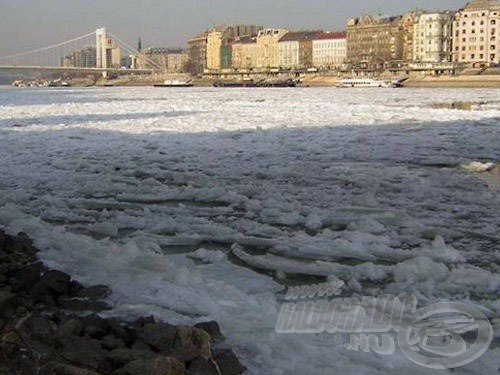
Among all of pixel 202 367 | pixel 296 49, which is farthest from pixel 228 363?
pixel 296 49

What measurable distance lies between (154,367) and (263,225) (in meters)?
3.03

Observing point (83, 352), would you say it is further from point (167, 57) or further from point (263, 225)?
point (167, 57)

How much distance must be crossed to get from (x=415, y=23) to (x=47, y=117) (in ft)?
332

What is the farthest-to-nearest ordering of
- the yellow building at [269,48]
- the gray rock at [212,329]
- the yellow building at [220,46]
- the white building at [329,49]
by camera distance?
the yellow building at [220,46] < the yellow building at [269,48] < the white building at [329,49] < the gray rock at [212,329]

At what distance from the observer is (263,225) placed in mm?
5469

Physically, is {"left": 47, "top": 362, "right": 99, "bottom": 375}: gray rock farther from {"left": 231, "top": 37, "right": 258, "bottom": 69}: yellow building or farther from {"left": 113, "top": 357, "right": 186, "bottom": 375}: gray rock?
{"left": 231, "top": 37, "right": 258, "bottom": 69}: yellow building

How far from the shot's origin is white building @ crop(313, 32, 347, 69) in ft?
398

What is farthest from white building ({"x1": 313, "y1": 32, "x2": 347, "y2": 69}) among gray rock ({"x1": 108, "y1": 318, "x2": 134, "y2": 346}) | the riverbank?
gray rock ({"x1": 108, "y1": 318, "x2": 134, "y2": 346})

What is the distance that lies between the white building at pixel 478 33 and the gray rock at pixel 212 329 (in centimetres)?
10435

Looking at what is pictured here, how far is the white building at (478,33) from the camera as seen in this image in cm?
10156

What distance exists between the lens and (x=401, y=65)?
332 ft

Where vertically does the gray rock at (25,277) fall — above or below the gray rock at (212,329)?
above

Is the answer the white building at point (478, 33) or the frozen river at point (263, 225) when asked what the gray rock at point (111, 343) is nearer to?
the frozen river at point (263, 225)

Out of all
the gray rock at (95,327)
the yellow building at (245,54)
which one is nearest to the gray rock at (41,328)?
the gray rock at (95,327)
